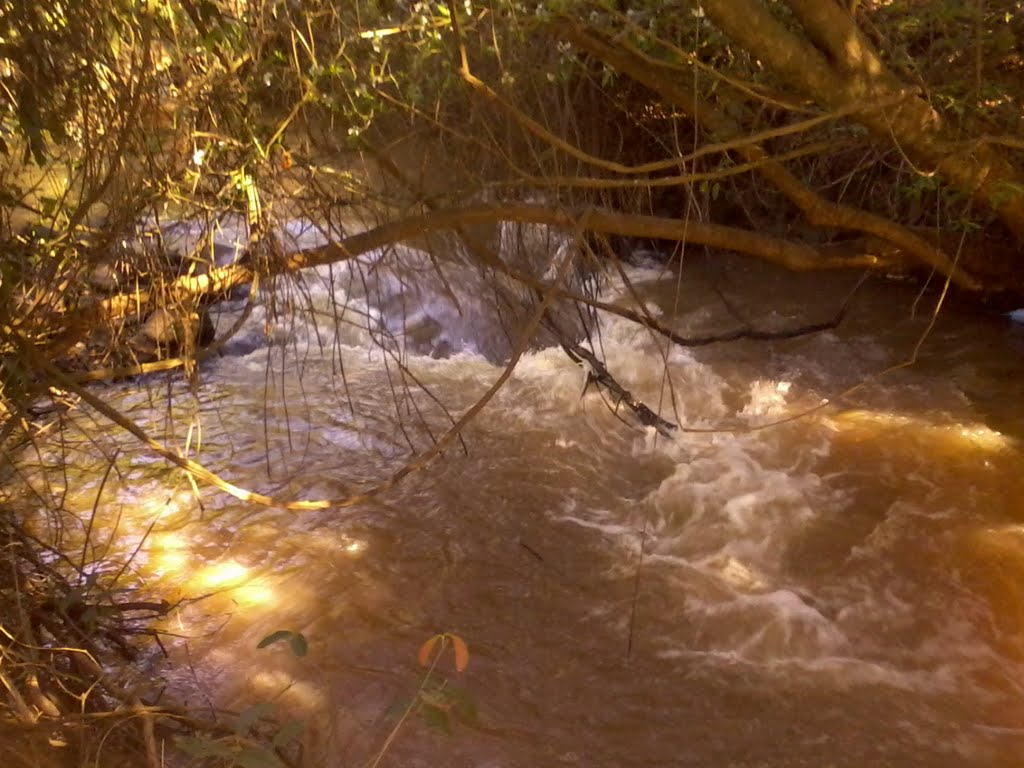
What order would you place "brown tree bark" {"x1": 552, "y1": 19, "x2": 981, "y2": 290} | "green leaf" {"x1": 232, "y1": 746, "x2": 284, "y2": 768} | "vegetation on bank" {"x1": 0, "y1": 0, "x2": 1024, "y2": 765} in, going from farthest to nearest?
1. "brown tree bark" {"x1": 552, "y1": 19, "x2": 981, "y2": 290}
2. "vegetation on bank" {"x1": 0, "y1": 0, "x2": 1024, "y2": 765}
3. "green leaf" {"x1": 232, "y1": 746, "x2": 284, "y2": 768}

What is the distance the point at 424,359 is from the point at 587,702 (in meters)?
4.13

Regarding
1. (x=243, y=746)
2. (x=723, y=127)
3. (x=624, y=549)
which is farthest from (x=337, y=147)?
(x=243, y=746)

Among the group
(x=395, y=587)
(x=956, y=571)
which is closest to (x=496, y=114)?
(x=395, y=587)

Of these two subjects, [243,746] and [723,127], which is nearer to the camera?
[243,746]

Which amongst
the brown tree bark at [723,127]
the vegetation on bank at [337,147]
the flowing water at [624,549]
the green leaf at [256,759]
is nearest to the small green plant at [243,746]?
the green leaf at [256,759]

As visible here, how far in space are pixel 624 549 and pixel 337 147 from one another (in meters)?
2.39

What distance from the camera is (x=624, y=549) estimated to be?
14.7ft

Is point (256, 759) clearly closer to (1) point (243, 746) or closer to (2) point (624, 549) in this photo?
(1) point (243, 746)

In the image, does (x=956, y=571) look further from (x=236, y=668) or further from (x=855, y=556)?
(x=236, y=668)

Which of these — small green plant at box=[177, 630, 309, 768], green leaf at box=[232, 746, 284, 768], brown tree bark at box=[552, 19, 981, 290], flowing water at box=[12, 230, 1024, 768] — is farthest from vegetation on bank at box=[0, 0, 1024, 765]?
flowing water at box=[12, 230, 1024, 768]

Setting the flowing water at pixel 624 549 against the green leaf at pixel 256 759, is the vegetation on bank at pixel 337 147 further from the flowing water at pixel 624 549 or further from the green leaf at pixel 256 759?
the flowing water at pixel 624 549

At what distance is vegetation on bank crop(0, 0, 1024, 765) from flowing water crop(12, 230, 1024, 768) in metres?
0.45

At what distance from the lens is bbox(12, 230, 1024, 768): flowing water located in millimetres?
3357

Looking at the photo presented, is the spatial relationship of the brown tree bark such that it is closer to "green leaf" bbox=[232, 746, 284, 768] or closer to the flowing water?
the flowing water
